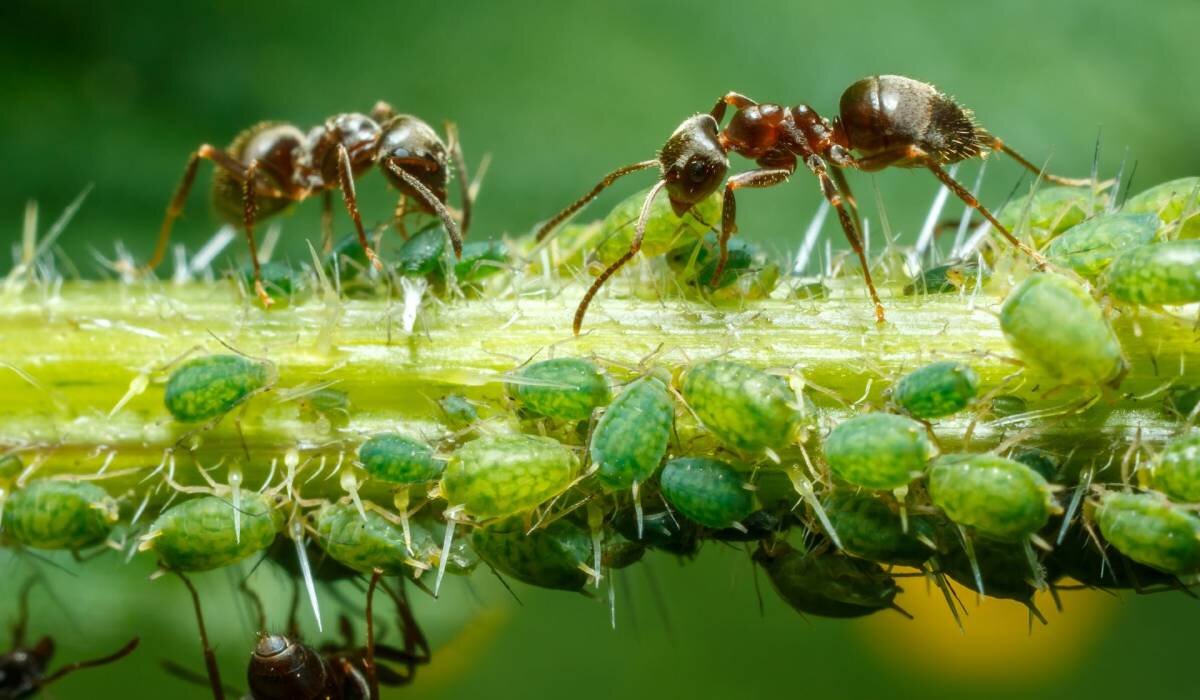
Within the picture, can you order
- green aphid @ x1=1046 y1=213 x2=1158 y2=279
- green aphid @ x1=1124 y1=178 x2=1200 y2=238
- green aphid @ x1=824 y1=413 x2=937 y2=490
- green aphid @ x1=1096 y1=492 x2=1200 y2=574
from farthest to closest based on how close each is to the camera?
1. green aphid @ x1=1124 y1=178 x2=1200 y2=238
2. green aphid @ x1=1046 y1=213 x2=1158 y2=279
3. green aphid @ x1=824 y1=413 x2=937 y2=490
4. green aphid @ x1=1096 y1=492 x2=1200 y2=574

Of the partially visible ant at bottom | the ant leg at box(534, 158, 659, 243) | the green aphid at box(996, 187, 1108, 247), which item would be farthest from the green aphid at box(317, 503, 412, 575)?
the green aphid at box(996, 187, 1108, 247)

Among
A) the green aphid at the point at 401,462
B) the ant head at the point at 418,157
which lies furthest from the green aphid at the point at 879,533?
the ant head at the point at 418,157

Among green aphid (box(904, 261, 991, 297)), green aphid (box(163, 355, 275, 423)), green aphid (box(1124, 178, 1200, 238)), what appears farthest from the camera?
green aphid (box(904, 261, 991, 297))

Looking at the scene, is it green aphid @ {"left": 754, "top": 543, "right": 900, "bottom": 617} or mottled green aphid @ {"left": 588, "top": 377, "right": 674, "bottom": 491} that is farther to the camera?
green aphid @ {"left": 754, "top": 543, "right": 900, "bottom": 617}

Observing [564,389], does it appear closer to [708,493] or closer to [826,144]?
[708,493]

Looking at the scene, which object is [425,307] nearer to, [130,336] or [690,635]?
[130,336]

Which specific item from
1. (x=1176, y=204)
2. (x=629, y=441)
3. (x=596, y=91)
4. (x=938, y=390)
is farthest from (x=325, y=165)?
(x=1176, y=204)

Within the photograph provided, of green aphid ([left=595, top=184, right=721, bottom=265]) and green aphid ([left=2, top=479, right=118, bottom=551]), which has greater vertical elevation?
green aphid ([left=595, top=184, right=721, bottom=265])

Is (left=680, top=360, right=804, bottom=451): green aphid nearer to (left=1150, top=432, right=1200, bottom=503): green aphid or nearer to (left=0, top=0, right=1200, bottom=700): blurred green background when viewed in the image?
Answer: (left=1150, top=432, right=1200, bottom=503): green aphid

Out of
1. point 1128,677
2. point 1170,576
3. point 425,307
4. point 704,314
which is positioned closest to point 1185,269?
point 1170,576
